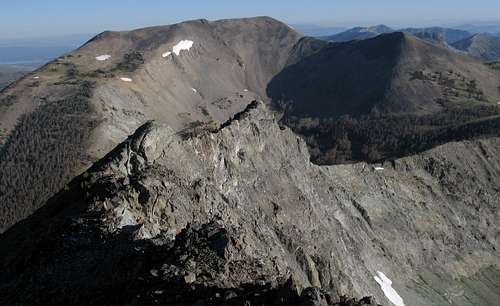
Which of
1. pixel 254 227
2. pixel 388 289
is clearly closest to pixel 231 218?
pixel 254 227

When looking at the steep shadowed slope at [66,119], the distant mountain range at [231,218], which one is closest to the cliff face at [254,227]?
the distant mountain range at [231,218]

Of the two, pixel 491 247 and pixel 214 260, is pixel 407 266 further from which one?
pixel 214 260

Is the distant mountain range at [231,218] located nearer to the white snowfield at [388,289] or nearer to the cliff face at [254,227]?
the cliff face at [254,227]

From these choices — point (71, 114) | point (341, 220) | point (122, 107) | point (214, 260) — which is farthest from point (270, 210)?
point (122, 107)

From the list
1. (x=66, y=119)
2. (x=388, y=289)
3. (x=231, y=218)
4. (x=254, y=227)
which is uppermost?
(x=231, y=218)

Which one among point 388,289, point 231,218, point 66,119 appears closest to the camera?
point 231,218

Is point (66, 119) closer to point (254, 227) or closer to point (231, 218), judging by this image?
point (254, 227)

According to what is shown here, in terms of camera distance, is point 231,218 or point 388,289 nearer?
point 231,218

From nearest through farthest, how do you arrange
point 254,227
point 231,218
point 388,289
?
1. point 231,218
2. point 254,227
3. point 388,289
